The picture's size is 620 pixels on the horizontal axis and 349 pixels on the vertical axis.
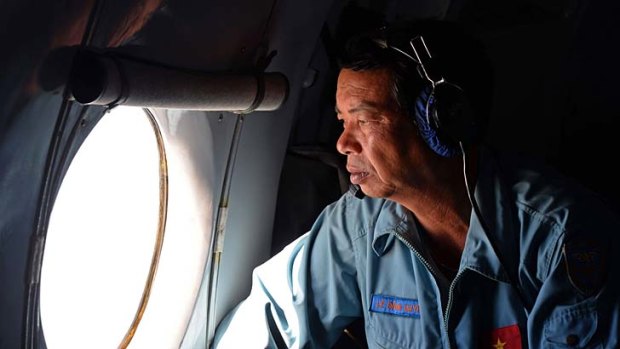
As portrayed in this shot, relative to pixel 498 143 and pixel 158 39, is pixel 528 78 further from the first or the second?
pixel 158 39

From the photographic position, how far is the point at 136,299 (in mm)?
1409

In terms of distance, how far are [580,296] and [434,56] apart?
0.46 meters

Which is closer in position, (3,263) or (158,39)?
(3,263)

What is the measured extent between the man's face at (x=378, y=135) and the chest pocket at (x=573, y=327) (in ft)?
1.13

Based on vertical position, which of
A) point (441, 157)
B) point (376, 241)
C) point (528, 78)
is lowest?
point (376, 241)

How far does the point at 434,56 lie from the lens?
120 centimetres

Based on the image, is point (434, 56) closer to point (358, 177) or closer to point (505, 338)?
point (358, 177)

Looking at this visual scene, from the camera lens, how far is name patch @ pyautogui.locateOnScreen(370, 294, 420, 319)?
1375 millimetres

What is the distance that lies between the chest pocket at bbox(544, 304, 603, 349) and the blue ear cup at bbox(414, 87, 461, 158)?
0.32 meters

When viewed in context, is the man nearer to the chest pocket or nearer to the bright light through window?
the chest pocket

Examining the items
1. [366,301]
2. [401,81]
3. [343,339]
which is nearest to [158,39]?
[401,81]

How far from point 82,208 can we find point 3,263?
36 centimetres

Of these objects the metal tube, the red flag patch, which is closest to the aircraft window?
the metal tube

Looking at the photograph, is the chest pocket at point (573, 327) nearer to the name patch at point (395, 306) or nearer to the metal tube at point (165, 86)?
the name patch at point (395, 306)
